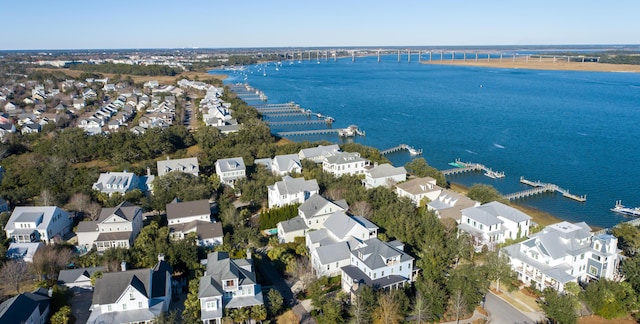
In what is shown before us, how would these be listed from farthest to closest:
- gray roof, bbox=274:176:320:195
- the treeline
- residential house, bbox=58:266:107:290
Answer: the treeline
gray roof, bbox=274:176:320:195
residential house, bbox=58:266:107:290

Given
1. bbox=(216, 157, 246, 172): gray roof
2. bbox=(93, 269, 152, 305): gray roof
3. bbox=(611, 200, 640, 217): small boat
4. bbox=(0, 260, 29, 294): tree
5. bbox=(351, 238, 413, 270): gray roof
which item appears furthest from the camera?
bbox=(216, 157, 246, 172): gray roof

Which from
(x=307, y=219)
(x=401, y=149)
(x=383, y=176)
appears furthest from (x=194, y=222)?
(x=401, y=149)

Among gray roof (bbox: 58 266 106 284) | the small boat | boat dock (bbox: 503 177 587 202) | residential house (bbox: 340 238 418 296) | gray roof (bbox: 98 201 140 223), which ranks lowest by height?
the small boat

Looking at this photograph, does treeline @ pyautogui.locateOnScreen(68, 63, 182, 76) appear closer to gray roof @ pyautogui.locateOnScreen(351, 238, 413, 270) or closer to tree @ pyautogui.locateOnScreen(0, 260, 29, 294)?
tree @ pyautogui.locateOnScreen(0, 260, 29, 294)

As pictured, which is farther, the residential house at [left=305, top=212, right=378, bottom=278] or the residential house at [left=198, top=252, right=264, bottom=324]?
the residential house at [left=305, top=212, right=378, bottom=278]

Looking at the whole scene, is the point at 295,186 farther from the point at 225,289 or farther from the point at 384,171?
the point at 225,289

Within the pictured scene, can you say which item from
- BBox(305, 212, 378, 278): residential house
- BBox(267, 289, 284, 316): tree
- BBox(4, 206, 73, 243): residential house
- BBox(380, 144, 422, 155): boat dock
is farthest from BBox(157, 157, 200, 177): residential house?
BBox(380, 144, 422, 155): boat dock

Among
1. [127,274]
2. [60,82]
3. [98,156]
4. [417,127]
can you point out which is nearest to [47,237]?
[127,274]
